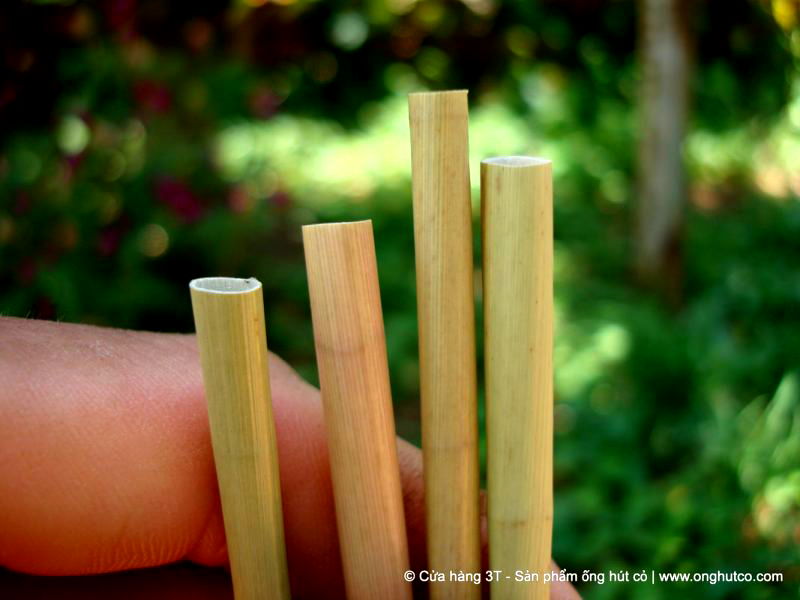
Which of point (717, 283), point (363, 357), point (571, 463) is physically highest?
point (363, 357)

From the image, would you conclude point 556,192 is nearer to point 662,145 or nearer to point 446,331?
point 662,145

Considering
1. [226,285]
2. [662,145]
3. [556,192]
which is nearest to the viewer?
[226,285]

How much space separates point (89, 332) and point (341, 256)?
0.24 metres

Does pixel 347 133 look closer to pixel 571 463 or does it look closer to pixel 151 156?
pixel 151 156

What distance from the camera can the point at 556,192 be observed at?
2.96m

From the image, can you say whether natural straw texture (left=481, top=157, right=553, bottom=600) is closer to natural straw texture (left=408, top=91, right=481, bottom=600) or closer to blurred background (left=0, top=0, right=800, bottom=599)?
natural straw texture (left=408, top=91, right=481, bottom=600)

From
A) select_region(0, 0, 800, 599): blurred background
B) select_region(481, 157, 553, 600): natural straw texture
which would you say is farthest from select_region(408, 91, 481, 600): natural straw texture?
select_region(0, 0, 800, 599): blurred background

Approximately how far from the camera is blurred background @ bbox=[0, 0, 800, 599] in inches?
64.8

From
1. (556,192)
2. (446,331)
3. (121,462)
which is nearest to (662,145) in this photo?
(556,192)

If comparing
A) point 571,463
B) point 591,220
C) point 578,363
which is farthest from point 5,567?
point 591,220

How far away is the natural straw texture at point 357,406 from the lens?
601mm

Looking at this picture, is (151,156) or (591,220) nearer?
(151,156)

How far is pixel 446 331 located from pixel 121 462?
9.6 inches

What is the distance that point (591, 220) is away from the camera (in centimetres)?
280
